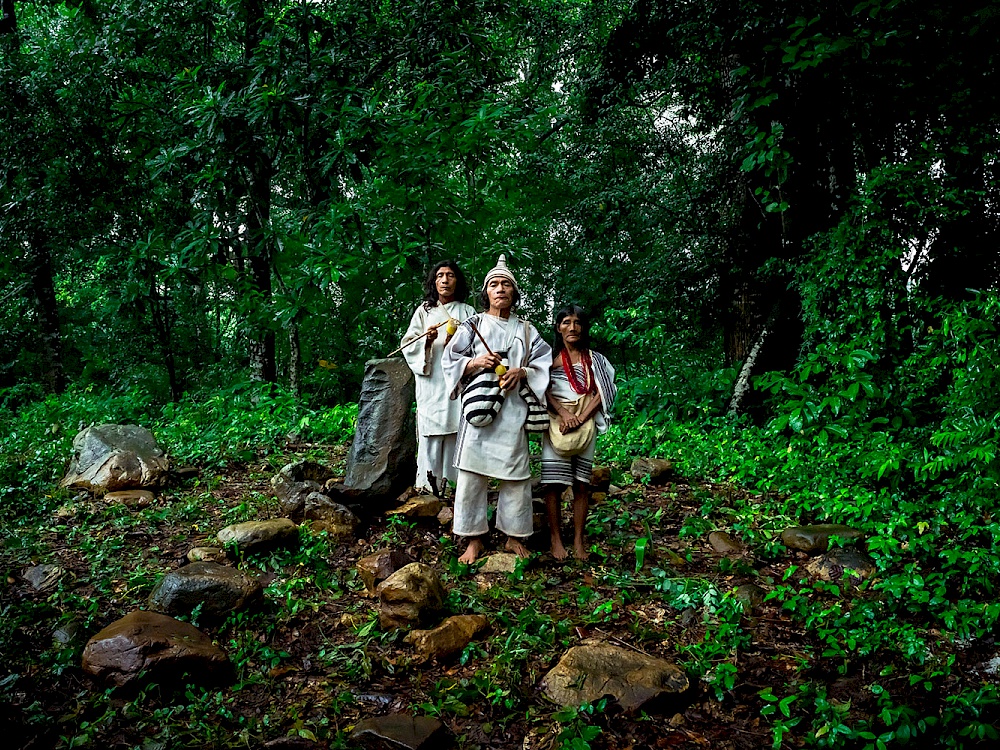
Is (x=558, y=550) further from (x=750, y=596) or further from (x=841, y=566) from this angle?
(x=841, y=566)

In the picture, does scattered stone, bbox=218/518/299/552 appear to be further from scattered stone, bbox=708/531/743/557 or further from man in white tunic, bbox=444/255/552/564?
scattered stone, bbox=708/531/743/557

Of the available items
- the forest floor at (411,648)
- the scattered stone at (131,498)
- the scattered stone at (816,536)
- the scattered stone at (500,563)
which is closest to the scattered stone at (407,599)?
the forest floor at (411,648)

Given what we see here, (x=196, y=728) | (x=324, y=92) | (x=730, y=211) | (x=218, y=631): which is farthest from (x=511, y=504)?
(x=730, y=211)

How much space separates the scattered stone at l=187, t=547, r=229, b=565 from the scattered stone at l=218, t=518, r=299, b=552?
0.08 metres

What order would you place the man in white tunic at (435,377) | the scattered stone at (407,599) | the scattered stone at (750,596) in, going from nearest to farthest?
the scattered stone at (407,599) → the scattered stone at (750,596) → the man in white tunic at (435,377)

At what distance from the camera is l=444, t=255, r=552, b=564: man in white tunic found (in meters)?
4.59

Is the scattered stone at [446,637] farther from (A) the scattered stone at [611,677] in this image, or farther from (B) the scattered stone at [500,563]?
(B) the scattered stone at [500,563]

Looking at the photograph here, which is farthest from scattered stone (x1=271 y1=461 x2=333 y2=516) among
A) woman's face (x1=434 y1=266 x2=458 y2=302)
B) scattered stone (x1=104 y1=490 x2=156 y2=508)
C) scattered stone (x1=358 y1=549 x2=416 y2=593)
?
woman's face (x1=434 y1=266 x2=458 y2=302)

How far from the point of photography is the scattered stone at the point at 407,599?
3796 millimetres

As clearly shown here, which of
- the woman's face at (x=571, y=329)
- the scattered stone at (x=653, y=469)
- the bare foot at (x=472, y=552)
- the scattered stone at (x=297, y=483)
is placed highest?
the woman's face at (x=571, y=329)

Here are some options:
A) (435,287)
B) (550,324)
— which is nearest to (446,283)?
(435,287)

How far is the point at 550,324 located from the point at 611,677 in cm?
798

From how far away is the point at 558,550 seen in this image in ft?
15.6

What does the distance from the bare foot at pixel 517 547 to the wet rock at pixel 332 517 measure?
121 cm
